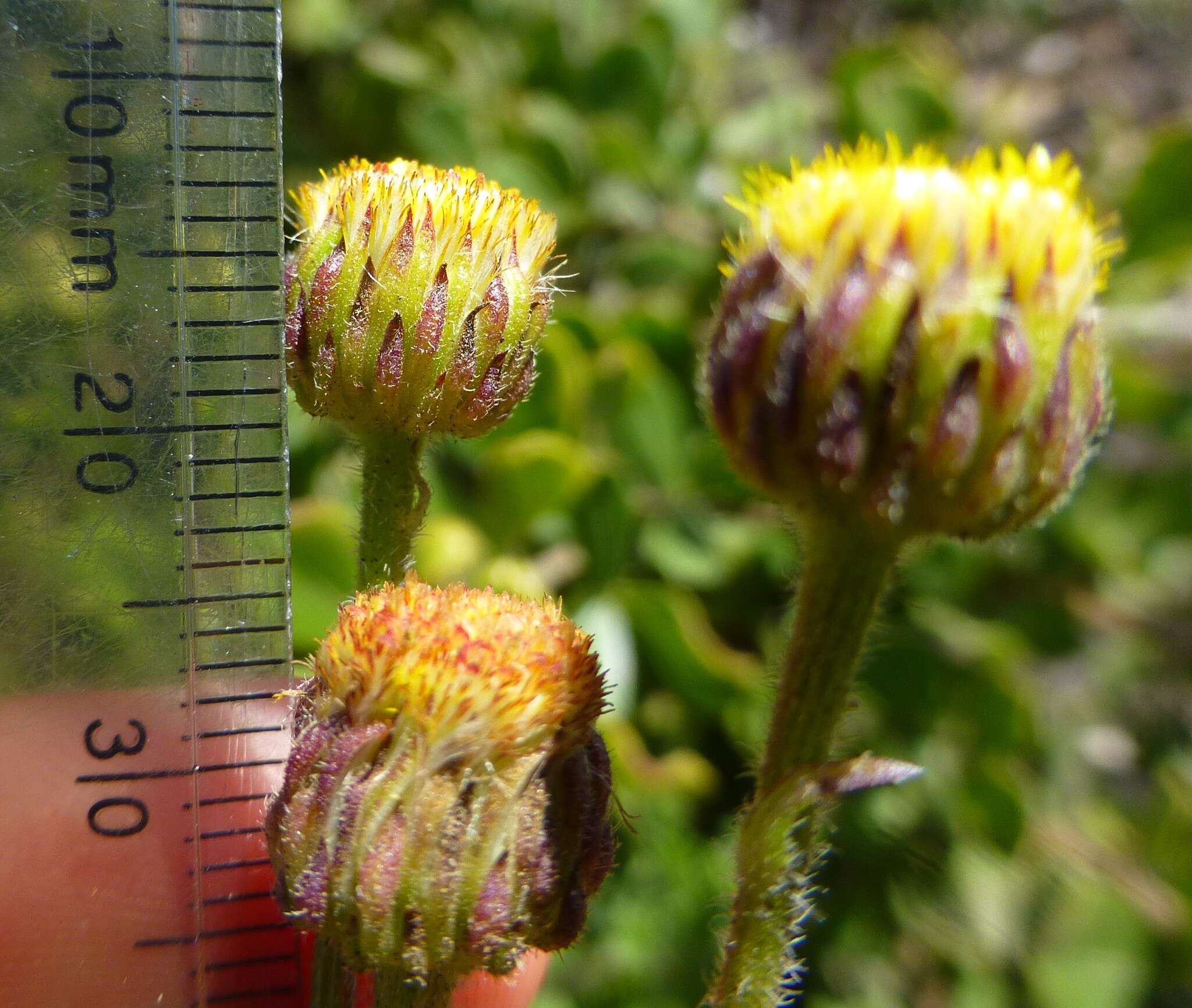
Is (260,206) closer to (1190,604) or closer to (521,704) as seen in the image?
(521,704)

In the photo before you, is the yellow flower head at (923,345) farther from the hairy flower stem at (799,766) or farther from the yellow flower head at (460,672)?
the yellow flower head at (460,672)

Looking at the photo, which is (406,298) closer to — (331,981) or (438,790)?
(438,790)

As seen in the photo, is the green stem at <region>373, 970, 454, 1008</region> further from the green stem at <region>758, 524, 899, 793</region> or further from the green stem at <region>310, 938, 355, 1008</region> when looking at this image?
the green stem at <region>758, 524, 899, 793</region>

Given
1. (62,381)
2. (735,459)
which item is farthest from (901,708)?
(62,381)

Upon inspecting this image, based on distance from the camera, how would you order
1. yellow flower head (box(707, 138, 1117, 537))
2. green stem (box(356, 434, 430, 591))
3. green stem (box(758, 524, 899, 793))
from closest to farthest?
yellow flower head (box(707, 138, 1117, 537)), green stem (box(758, 524, 899, 793)), green stem (box(356, 434, 430, 591))

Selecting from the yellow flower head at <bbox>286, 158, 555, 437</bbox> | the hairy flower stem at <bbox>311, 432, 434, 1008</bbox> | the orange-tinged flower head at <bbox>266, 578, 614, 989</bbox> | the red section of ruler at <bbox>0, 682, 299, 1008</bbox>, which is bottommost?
the red section of ruler at <bbox>0, 682, 299, 1008</bbox>

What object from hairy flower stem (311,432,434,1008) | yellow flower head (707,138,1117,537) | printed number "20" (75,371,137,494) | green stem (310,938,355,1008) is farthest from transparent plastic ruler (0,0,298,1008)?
yellow flower head (707,138,1117,537)

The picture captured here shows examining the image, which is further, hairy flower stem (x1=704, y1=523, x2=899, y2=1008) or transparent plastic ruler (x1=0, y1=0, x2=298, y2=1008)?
transparent plastic ruler (x1=0, y1=0, x2=298, y2=1008)

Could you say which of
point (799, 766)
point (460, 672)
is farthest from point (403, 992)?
point (799, 766)
